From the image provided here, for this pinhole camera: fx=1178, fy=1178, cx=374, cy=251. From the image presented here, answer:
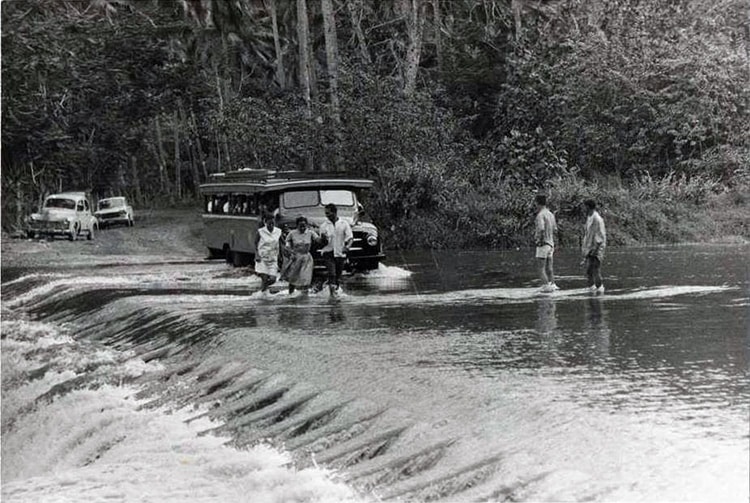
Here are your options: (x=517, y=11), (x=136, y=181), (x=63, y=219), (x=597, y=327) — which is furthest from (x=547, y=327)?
(x=136, y=181)

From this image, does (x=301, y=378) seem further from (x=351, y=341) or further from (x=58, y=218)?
(x=58, y=218)

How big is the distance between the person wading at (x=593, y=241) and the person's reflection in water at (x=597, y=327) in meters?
0.75

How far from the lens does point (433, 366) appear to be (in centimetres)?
1241

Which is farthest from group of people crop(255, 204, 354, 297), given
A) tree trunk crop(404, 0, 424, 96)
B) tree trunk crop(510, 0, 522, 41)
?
tree trunk crop(510, 0, 522, 41)

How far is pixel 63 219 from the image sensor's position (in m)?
42.0

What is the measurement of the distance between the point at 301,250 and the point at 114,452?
8413 mm

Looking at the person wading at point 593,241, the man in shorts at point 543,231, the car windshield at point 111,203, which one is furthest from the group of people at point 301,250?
the car windshield at point 111,203

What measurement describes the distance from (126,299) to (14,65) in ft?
23.0

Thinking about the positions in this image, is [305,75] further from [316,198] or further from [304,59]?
[316,198]

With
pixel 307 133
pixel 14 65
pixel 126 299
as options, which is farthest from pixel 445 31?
pixel 126 299

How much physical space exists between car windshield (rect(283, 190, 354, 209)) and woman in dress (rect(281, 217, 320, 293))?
4635mm

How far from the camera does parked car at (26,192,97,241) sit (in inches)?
1652

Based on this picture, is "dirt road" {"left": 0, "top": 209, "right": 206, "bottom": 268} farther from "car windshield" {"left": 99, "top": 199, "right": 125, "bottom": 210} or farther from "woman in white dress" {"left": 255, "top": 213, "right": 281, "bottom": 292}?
"woman in white dress" {"left": 255, "top": 213, "right": 281, "bottom": 292}

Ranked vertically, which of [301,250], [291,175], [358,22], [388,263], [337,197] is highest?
[358,22]
